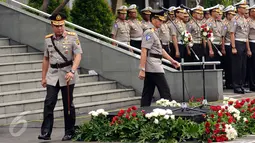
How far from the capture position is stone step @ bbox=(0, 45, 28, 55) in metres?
17.6

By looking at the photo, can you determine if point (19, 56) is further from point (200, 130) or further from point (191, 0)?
point (191, 0)

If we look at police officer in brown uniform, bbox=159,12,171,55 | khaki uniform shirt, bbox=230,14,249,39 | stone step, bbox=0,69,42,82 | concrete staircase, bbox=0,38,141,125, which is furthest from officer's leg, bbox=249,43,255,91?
stone step, bbox=0,69,42,82

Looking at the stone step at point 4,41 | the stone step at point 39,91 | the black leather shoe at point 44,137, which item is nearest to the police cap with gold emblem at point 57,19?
the black leather shoe at point 44,137

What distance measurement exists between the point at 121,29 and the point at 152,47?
17.7ft

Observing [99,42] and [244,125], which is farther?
[99,42]

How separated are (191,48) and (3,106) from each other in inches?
259

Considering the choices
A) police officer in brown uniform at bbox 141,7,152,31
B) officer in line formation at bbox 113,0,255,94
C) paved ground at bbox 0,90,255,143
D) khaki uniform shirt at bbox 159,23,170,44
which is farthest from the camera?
police officer in brown uniform at bbox 141,7,152,31

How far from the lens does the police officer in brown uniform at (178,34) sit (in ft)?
61.9

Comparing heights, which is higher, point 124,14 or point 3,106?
point 124,14

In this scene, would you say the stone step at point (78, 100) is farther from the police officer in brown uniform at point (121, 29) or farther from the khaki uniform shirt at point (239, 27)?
the khaki uniform shirt at point (239, 27)

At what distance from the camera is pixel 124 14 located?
62.2 ft

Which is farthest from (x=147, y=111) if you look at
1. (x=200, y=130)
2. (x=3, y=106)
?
(x=3, y=106)

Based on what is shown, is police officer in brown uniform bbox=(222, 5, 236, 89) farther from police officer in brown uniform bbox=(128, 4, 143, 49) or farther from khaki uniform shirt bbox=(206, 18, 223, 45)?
police officer in brown uniform bbox=(128, 4, 143, 49)

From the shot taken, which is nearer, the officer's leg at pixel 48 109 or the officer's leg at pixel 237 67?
the officer's leg at pixel 48 109
